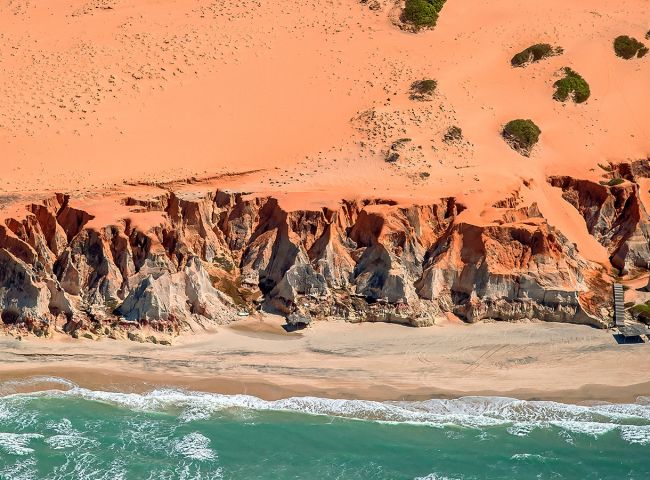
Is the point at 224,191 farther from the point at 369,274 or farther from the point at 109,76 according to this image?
the point at 109,76

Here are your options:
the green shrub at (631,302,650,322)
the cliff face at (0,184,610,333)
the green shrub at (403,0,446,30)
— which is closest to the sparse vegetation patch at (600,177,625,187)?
the cliff face at (0,184,610,333)

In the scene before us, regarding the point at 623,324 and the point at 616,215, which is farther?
the point at 616,215

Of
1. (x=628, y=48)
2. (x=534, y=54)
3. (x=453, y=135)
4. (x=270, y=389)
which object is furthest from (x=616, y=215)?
(x=270, y=389)

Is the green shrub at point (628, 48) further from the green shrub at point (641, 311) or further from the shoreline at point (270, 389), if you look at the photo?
the shoreline at point (270, 389)

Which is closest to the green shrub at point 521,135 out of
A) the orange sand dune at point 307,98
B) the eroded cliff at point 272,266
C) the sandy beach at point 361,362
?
the orange sand dune at point 307,98

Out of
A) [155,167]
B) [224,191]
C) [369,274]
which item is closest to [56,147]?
[155,167]

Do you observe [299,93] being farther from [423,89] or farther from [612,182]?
[612,182]
